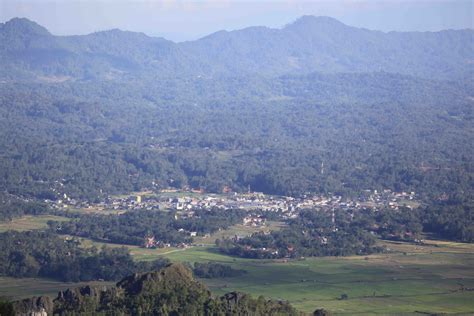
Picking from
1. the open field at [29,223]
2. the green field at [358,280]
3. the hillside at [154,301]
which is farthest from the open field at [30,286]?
the open field at [29,223]

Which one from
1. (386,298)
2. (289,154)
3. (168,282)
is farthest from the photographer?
(289,154)

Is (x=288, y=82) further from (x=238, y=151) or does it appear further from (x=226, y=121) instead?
(x=238, y=151)

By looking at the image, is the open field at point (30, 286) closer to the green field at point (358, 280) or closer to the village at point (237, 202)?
the green field at point (358, 280)

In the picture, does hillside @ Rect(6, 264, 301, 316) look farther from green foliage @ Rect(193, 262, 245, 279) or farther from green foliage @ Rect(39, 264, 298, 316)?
green foliage @ Rect(193, 262, 245, 279)

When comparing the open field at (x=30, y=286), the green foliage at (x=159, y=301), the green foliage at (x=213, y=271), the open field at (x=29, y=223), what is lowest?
the open field at (x=30, y=286)

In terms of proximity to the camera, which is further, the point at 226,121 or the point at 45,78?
the point at 45,78

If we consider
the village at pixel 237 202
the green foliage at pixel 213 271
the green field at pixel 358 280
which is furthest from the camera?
the village at pixel 237 202

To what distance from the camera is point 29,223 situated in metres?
72.1

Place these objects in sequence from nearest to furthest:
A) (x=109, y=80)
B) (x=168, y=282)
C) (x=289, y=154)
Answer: (x=168, y=282), (x=289, y=154), (x=109, y=80)

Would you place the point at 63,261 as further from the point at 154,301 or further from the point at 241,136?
the point at 241,136

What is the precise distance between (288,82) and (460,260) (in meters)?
126

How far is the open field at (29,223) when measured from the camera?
6988cm

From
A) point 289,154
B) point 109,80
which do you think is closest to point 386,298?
point 289,154

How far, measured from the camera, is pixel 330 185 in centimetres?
9081
